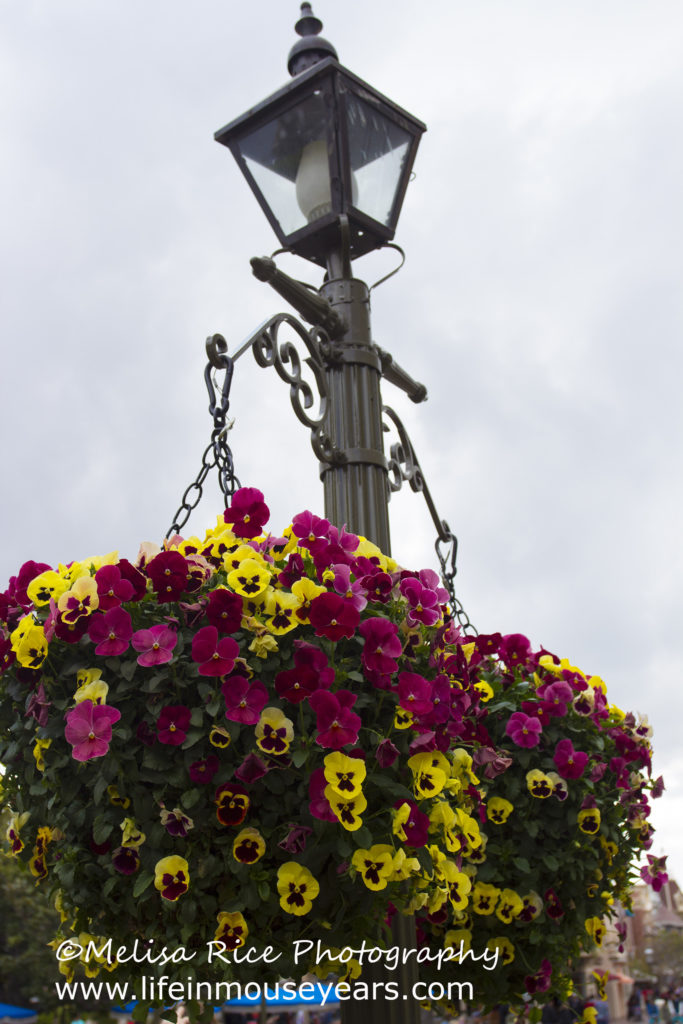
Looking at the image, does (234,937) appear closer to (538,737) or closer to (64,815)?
(64,815)

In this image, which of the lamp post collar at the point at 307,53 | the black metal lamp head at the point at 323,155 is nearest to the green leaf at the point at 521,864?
the black metal lamp head at the point at 323,155

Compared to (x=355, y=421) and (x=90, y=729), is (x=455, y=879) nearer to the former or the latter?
(x=90, y=729)

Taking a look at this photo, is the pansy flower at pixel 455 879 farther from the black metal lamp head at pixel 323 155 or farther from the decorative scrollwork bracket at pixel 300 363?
the black metal lamp head at pixel 323 155

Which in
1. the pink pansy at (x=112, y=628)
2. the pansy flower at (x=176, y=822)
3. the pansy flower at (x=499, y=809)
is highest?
the pink pansy at (x=112, y=628)

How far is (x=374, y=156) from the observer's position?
9.82 ft

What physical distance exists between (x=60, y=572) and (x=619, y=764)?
1624 mm

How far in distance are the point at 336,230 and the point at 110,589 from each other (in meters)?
1.63

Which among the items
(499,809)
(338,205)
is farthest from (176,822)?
(338,205)

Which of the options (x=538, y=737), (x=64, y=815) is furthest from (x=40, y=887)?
(x=538, y=737)

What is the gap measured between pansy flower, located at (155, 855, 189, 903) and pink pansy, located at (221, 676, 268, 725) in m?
0.25

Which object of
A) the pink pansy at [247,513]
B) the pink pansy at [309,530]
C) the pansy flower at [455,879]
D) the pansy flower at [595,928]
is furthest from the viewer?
the pansy flower at [595,928]

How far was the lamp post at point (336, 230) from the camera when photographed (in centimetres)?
262

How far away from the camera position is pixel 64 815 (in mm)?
1647

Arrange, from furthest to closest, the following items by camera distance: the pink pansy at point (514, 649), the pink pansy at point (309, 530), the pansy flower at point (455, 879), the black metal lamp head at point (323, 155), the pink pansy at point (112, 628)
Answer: the black metal lamp head at point (323, 155)
the pink pansy at point (514, 649)
the pink pansy at point (309, 530)
the pansy flower at point (455, 879)
the pink pansy at point (112, 628)
